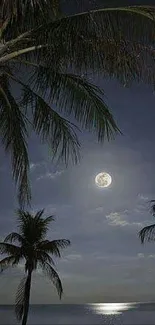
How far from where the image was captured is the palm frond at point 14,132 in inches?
346

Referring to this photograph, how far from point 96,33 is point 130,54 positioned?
678 millimetres

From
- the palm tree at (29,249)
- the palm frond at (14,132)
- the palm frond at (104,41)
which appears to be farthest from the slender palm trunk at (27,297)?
the palm frond at (104,41)

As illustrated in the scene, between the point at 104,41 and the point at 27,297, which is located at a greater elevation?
the point at 104,41

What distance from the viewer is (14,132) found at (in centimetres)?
886

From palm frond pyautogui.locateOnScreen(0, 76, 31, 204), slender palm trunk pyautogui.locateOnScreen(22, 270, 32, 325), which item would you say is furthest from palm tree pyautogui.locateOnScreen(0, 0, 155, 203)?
slender palm trunk pyautogui.locateOnScreen(22, 270, 32, 325)

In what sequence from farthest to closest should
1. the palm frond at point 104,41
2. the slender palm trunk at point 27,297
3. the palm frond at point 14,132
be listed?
the slender palm trunk at point 27,297 < the palm frond at point 14,132 < the palm frond at point 104,41

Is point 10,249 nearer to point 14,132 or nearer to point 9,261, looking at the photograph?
point 9,261

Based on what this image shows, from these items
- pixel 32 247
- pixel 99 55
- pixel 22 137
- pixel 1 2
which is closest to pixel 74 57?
pixel 99 55

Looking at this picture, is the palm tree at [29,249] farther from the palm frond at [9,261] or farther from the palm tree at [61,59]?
the palm tree at [61,59]

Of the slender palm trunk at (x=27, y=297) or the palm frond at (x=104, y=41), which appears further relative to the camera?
the slender palm trunk at (x=27, y=297)

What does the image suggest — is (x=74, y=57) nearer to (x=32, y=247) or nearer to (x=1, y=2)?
(x=1, y=2)

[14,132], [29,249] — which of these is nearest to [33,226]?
[29,249]

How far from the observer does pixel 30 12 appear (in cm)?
790

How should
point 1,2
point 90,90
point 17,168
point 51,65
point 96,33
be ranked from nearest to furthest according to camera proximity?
point 1,2, point 96,33, point 51,65, point 90,90, point 17,168
